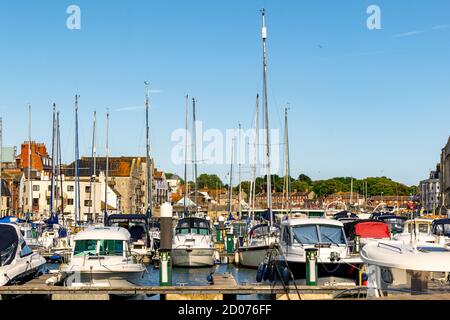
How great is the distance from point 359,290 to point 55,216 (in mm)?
49625

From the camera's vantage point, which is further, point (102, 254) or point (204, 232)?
point (204, 232)

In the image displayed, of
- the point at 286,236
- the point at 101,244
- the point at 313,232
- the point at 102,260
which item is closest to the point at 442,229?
the point at 313,232

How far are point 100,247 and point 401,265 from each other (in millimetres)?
18293

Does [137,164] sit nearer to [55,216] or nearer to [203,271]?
[55,216]

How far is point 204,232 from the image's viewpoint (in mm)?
55375

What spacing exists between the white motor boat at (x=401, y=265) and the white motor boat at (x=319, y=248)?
387 inches

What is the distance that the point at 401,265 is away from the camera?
19.8 meters

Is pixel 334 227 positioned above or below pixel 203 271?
above

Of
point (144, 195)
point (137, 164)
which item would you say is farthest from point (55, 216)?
point (144, 195)

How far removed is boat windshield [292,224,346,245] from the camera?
36469 mm

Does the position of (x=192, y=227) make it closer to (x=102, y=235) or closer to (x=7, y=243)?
(x=102, y=235)

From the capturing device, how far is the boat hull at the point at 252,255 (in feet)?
165

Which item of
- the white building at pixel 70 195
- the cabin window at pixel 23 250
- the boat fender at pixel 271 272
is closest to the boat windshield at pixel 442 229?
the boat fender at pixel 271 272

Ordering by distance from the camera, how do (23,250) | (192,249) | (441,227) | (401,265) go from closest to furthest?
(401,265) < (23,250) < (192,249) < (441,227)
